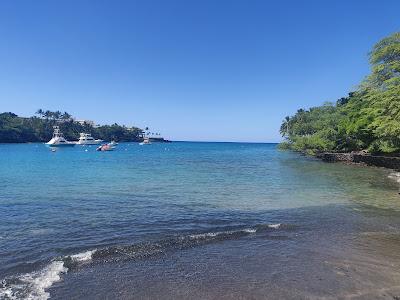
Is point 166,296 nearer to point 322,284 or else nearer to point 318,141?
point 322,284

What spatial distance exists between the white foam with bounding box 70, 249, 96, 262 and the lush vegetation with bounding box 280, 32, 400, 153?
2698 centimetres

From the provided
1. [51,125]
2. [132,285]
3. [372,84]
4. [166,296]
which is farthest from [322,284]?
[51,125]

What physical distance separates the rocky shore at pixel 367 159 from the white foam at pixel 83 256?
125ft

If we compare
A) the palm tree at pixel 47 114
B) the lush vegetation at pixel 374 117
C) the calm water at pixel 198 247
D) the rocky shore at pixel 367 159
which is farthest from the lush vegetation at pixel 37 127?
the calm water at pixel 198 247

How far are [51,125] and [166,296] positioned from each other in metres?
174

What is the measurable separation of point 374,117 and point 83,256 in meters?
42.4

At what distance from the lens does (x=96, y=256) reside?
9.96 meters

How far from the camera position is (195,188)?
24.6 metres

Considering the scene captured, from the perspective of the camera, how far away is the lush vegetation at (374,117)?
33.2 metres

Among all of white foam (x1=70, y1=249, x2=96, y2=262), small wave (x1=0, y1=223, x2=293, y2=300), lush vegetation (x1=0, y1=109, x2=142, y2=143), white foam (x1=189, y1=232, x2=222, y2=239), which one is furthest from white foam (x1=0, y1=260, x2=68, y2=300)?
lush vegetation (x1=0, y1=109, x2=142, y2=143)

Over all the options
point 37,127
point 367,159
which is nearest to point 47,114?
point 37,127

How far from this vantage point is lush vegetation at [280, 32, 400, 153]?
33188 mm

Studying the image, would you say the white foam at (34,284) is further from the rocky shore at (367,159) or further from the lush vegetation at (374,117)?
the rocky shore at (367,159)

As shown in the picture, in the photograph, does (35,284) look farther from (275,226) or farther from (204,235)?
(275,226)
